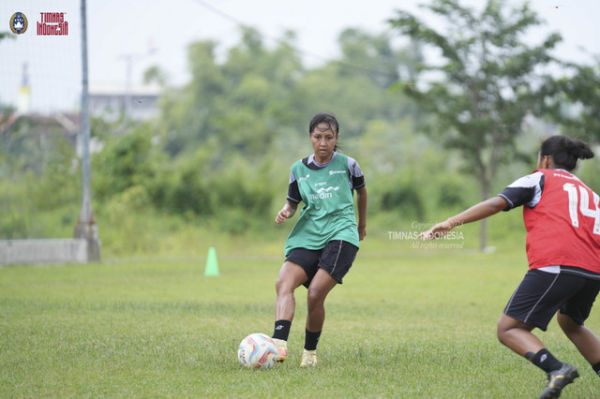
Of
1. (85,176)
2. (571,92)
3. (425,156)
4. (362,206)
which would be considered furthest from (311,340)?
(425,156)

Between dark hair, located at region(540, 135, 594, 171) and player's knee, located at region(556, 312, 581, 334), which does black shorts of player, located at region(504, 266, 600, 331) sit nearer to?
player's knee, located at region(556, 312, 581, 334)

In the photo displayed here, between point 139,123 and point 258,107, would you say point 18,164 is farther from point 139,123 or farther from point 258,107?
point 258,107

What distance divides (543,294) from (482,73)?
19.9m

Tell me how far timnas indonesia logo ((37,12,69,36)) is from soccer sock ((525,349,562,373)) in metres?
12.1

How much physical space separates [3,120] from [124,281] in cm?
673

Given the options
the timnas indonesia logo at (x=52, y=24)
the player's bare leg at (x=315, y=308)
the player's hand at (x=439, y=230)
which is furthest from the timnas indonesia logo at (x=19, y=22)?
the player's hand at (x=439, y=230)

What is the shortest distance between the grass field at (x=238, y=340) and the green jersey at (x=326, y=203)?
1.08m

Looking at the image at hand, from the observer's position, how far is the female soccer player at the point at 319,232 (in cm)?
638

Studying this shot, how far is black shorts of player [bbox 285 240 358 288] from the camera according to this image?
638 centimetres

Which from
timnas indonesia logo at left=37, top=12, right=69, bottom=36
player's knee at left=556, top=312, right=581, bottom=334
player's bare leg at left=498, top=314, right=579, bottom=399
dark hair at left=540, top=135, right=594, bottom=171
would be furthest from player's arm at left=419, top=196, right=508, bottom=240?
timnas indonesia logo at left=37, top=12, right=69, bottom=36

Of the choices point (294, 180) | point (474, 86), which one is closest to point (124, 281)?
point (294, 180)

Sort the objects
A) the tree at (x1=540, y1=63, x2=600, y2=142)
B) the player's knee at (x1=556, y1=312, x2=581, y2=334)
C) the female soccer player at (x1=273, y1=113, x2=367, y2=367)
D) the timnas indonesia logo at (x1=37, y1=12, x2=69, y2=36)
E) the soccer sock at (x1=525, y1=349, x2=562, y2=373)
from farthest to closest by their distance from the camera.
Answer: the tree at (x1=540, y1=63, x2=600, y2=142), the timnas indonesia logo at (x1=37, y1=12, x2=69, y2=36), the female soccer player at (x1=273, y1=113, x2=367, y2=367), the player's knee at (x1=556, y1=312, x2=581, y2=334), the soccer sock at (x1=525, y1=349, x2=562, y2=373)

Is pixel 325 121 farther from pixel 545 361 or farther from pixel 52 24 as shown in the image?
pixel 52 24

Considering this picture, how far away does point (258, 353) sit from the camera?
6152 mm
